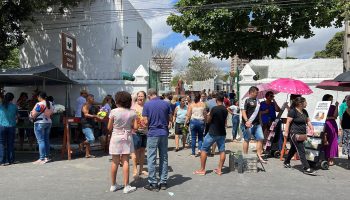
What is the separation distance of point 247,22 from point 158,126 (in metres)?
14.3

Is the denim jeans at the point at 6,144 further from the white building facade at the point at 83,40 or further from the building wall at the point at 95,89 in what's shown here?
the white building facade at the point at 83,40

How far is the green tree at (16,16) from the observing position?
13227 millimetres

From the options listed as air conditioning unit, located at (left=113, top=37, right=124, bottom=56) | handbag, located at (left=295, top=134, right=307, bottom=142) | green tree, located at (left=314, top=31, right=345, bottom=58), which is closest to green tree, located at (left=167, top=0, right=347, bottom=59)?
air conditioning unit, located at (left=113, top=37, right=124, bottom=56)

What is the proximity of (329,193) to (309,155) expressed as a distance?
2.00 metres

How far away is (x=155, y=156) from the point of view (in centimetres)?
661

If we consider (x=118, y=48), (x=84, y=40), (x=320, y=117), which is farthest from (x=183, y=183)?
(x=84, y=40)

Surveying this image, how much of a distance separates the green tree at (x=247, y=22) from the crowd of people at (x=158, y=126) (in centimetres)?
822

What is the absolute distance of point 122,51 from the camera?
55.4 ft

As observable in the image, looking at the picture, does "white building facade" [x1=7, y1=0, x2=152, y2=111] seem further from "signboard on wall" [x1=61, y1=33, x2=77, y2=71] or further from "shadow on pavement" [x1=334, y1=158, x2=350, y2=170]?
"shadow on pavement" [x1=334, y1=158, x2=350, y2=170]

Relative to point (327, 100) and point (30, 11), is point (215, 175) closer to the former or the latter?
point (327, 100)

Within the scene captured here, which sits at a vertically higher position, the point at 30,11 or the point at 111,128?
the point at 30,11

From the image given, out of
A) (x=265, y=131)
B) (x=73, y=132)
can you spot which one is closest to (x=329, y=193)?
(x=265, y=131)

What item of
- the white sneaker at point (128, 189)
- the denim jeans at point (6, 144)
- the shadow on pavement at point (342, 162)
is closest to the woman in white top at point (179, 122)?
the shadow on pavement at point (342, 162)

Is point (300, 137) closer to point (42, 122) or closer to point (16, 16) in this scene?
point (42, 122)
